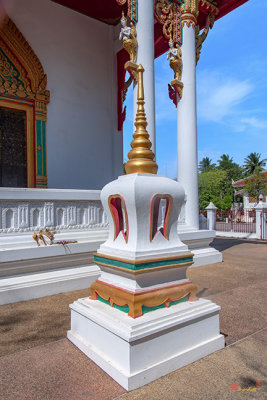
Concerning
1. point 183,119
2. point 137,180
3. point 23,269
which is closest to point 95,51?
point 183,119

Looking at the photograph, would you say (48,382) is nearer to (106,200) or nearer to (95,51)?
(106,200)

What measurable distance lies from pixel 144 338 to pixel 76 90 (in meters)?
7.14

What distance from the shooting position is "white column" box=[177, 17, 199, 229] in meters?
6.61

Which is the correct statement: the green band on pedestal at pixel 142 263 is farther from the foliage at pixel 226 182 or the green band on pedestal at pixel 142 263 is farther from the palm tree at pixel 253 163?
the palm tree at pixel 253 163

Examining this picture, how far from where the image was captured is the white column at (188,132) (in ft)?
21.7

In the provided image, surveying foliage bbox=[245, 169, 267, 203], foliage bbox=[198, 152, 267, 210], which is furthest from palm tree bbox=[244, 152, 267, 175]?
foliage bbox=[245, 169, 267, 203]

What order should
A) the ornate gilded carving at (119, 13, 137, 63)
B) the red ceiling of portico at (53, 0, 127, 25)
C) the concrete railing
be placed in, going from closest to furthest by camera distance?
the concrete railing < the ornate gilded carving at (119, 13, 137, 63) < the red ceiling of portico at (53, 0, 127, 25)

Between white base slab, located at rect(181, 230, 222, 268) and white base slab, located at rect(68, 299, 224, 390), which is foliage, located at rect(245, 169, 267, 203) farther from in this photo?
white base slab, located at rect(68, 299, 224, 390)

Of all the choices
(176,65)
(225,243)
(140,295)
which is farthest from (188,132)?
(225,243)

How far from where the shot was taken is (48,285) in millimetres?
4227

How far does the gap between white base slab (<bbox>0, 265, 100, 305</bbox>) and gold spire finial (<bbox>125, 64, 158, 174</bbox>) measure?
2435 mm

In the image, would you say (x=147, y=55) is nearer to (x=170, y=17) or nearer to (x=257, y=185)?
(x=170, y=17)

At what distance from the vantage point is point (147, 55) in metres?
5.75

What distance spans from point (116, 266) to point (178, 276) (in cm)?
58
